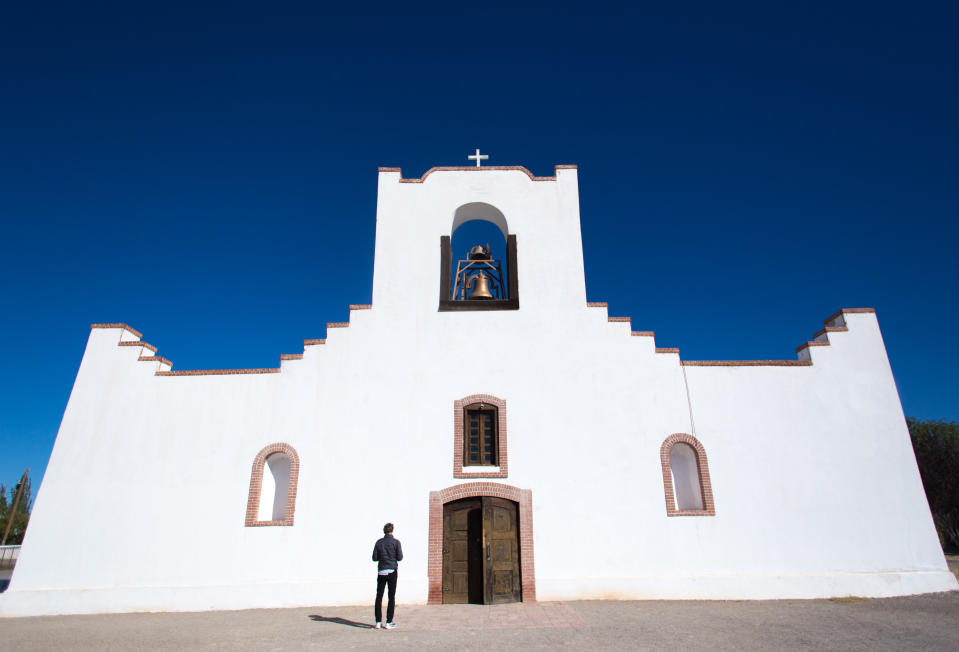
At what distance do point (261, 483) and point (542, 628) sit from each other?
282 inches

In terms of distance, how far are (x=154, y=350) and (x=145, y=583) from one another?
571cm

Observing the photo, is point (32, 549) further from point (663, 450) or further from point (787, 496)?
point (787, 496)

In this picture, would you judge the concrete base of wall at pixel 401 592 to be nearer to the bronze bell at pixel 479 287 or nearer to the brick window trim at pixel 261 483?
the brick window trim at pixel 261 483


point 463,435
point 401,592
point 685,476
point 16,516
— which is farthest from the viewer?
point 16,516

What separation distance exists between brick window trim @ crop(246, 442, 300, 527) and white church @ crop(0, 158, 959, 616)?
0.05 meters

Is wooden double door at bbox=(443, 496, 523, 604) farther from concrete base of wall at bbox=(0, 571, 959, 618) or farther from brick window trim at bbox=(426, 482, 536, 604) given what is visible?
concrete base of wall at bbox=(0, 571, 959, 618)

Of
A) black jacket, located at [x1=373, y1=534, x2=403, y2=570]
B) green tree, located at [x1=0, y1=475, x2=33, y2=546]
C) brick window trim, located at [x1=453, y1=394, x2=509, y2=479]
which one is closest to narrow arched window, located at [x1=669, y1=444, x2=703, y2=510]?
brick window trim, located at [x1=453, y1=394, x2=509, y2=479]

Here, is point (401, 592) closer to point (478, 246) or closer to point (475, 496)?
point (475, 496)

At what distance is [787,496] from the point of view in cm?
1188

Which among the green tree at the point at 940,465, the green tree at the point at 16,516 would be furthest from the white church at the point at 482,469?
the green tree at the point at 16,516

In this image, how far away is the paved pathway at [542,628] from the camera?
25.5 ft

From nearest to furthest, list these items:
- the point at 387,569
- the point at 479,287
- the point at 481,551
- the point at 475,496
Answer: the point at 387,569 < the point at 481,551 < the point at 475,496 < the point at 479,287

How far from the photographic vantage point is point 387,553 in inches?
350

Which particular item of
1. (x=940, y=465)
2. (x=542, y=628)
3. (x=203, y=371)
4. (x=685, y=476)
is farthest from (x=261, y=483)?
(x=940, y=465)
